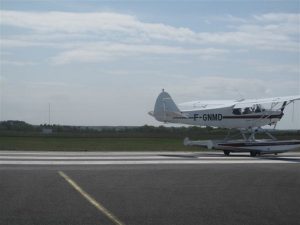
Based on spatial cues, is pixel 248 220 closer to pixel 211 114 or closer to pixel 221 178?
pixel 221 178

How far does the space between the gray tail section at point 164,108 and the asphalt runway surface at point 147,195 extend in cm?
1392

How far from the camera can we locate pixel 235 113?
30406 millimetres

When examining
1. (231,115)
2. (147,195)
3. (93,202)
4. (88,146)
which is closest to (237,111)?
(231,115)

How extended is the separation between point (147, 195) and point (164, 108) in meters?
19.9

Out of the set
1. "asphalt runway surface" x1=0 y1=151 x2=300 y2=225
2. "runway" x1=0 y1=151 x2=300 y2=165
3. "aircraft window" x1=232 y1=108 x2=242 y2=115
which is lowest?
"asphalt runway surface" x1=0 y1=151 x2=300 y2=225

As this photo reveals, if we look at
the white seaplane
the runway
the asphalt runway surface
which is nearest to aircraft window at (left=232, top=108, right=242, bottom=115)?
the white seaplane

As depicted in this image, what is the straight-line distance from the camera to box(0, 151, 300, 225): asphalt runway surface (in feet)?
29.5

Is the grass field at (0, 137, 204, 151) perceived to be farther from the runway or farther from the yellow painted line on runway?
the yellow painted line on runway

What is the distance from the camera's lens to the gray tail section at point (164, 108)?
31031 mm

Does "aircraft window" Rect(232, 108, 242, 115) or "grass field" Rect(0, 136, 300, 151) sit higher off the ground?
"aircraft window" Rect(232, 108, 242, 115)

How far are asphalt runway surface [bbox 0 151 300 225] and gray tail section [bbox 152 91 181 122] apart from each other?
13.9m

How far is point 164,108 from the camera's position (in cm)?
3111

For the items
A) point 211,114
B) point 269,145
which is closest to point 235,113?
point 211,114

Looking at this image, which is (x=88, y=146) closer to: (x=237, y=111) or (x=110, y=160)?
(x=237, y=111)
